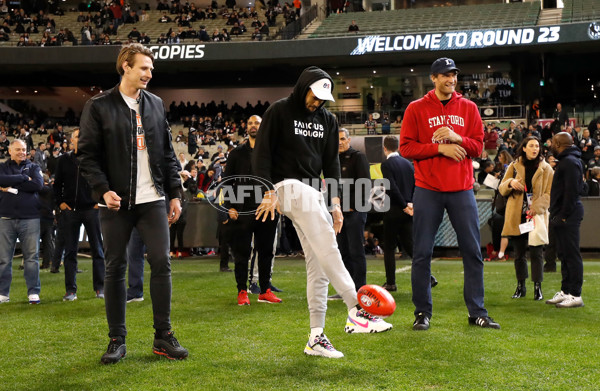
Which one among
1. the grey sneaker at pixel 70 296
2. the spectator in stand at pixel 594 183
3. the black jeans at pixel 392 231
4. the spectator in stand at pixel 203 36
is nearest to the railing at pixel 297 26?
the spectator in stand at pixel 203 36

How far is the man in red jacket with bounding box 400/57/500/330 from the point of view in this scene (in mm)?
6062

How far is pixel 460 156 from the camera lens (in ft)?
19.6

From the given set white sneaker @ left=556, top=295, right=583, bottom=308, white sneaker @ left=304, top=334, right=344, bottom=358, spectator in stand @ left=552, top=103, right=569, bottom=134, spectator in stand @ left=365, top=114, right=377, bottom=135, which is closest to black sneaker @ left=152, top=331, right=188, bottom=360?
white sneaker @ left=304, top=334, right=344, bottom=358

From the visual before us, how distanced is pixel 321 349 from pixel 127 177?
5.89 ft

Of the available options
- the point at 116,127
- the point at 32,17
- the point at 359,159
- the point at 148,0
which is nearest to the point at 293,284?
the point at 359,159

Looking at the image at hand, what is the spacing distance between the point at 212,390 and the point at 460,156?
10.0 ft

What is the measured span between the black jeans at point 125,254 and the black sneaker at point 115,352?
48 millimetres

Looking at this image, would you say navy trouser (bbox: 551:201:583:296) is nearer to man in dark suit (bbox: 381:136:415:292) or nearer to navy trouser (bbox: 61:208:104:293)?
man in dark suit (bbox: 381:136:415:292)

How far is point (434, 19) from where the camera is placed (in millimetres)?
36406

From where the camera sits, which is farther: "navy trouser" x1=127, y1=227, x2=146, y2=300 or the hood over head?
"navy trouser" x1=127, y1=227, x2=146, y2=300

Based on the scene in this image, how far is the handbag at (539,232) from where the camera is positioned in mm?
Answer: 8406

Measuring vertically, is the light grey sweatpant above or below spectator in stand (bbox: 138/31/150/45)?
below

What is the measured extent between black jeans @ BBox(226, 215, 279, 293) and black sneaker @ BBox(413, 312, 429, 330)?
249 cm

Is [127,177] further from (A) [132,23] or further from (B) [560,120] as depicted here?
(A) [132,23]
